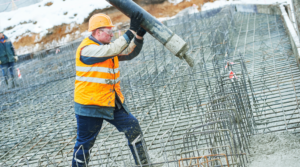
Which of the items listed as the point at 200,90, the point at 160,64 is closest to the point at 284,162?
the point at 200,90

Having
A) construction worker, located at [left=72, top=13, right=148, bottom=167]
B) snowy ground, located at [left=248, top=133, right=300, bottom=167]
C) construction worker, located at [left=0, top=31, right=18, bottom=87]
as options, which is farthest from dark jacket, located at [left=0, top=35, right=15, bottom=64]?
snowy ground, located at [left=248, top=133, right=300, bottom=167]

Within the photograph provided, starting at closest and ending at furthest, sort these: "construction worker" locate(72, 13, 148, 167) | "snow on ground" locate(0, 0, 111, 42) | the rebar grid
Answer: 1. "construction worker" locate(72, 13, 148, 167)
2. the rebar grid
3. "snow on ground" locate(0, 0, 111, 42)

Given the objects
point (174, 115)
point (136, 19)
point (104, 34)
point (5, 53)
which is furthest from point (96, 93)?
point (5, 53)

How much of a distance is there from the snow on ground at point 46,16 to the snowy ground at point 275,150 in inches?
838

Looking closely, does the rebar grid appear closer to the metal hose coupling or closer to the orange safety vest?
the orange safety vest

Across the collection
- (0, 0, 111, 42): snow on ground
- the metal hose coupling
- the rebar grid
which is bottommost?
the rebar grid

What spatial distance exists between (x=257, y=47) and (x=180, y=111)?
11.2 ft

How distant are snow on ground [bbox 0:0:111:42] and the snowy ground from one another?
2129 centimetres

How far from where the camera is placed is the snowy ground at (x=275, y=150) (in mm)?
2673

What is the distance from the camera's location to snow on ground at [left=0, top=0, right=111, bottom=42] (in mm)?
23047

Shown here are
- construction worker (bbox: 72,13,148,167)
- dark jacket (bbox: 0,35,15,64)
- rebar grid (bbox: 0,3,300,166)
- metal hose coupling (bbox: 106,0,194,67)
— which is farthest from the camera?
dark jacket (bbox: 0,35,15,64)

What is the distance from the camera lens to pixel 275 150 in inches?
114

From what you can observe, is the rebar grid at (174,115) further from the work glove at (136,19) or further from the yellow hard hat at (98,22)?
the yellow hard hat at (98,22)

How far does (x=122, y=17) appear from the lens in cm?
2295
